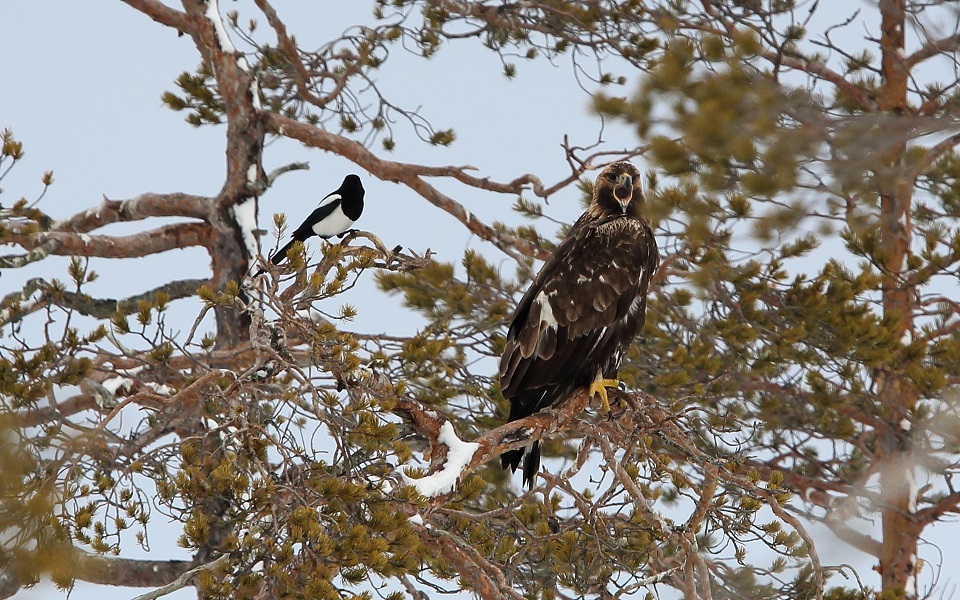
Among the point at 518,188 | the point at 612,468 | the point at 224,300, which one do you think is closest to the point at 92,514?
the point at 224,300

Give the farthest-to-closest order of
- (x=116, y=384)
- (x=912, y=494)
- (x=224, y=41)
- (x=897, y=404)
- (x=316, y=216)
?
(x=912, y=494) → (x=897, y=404) → (x=224, y=41) → (x=316, y=216) → (x=116, y=384)

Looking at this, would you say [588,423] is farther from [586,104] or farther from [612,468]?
[586,104]

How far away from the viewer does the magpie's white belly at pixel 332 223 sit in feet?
24.6

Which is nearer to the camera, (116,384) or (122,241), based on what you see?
(116,384)

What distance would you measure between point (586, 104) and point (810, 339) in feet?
11.5

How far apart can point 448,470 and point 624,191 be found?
94.8 inches

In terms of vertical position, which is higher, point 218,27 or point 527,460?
point 218,27

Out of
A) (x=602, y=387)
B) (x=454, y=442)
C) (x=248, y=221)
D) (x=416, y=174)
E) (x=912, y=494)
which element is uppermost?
(x=416, y=174)

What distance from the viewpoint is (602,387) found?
5539 mm

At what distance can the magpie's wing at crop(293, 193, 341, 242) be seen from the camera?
7480 mm

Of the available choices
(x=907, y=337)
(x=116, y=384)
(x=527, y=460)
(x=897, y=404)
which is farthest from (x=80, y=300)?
(x=907, y=337)

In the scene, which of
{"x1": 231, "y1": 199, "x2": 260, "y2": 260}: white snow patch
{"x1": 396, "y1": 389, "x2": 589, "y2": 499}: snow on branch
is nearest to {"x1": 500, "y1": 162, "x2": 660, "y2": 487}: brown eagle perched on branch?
{"x1": 396, "y1": 389, "x2": 589, "y2": 499}: snow on branch

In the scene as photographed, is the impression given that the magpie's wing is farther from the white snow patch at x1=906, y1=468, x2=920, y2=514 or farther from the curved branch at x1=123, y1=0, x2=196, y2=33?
the white snow patch at x1=906, y1=468, x2=920, y2=514

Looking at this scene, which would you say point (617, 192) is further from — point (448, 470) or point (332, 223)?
point (448, 470)
